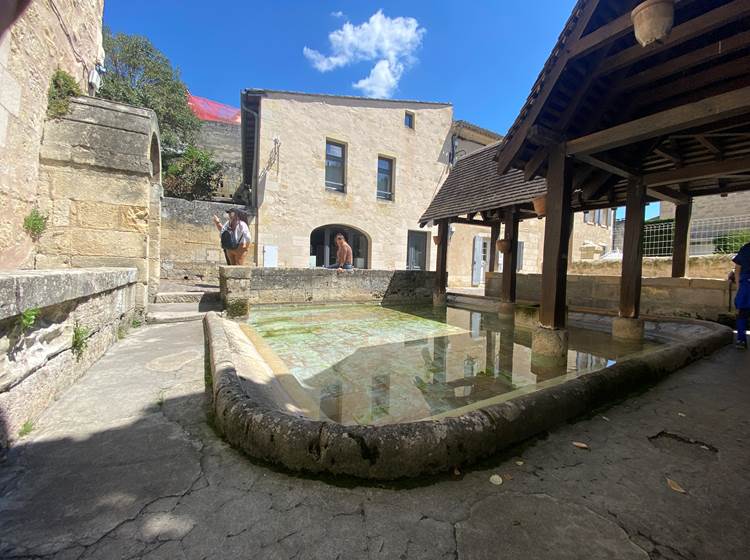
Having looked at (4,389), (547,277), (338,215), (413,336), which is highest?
(338,215)

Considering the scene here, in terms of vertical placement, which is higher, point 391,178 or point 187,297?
point 391,178

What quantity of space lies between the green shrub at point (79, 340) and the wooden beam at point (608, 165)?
5211mm

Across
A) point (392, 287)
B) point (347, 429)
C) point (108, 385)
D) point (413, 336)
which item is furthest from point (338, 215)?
point (347, 429)

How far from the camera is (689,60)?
2.96 metres

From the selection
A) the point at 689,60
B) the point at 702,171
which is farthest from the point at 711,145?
the point at 689,60

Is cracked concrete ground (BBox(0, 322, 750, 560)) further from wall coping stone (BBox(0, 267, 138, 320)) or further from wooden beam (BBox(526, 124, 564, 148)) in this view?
wooden beam (BBox(526, 124, 564, 148))

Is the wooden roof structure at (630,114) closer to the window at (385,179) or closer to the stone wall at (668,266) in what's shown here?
the stone wall at (668,266)

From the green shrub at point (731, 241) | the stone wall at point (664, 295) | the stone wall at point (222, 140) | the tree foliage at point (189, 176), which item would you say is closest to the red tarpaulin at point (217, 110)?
the stone wall at point (222, 140)

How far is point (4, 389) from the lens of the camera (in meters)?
1.57

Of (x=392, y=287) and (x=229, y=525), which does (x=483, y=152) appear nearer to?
(x=392, y=287)

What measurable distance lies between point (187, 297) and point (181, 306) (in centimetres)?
31

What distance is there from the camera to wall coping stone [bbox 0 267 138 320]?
58.2 inches

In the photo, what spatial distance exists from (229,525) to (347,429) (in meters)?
0.59

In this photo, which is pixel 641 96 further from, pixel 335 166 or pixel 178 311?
pixel 335 166
